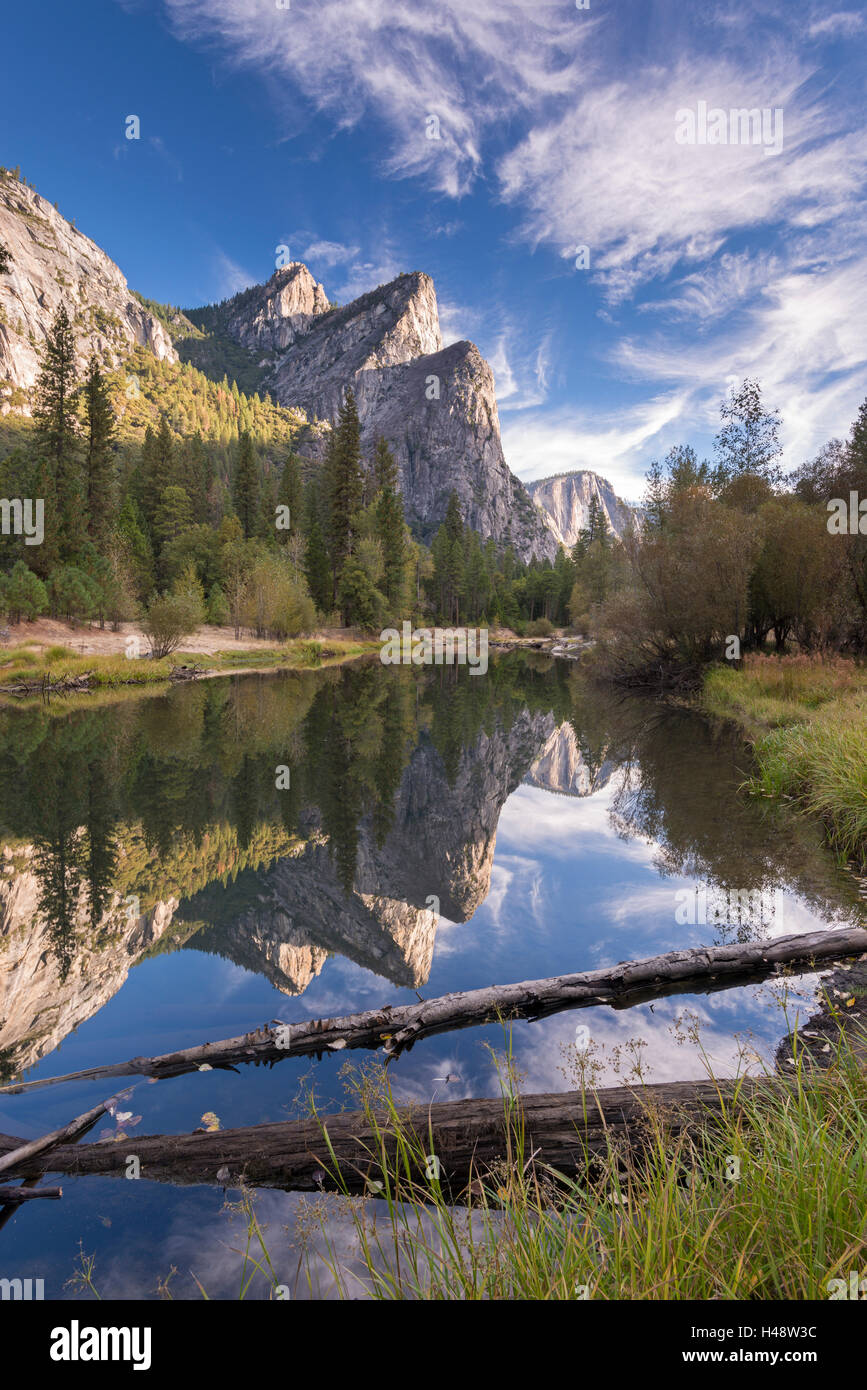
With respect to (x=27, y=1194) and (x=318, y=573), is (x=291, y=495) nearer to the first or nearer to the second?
(x=318, y=573)

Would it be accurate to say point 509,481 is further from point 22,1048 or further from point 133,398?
point 22,1048

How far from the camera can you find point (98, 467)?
44.2 m

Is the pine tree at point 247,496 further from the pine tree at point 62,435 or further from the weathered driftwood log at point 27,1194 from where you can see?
the weathered driftwood log at point 27,1194

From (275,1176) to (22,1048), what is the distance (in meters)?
2.61

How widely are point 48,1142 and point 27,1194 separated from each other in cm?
24

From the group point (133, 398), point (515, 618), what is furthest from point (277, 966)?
point (133, 398)

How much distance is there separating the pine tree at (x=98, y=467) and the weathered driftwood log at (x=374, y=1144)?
46.7m

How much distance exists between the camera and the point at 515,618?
310ft

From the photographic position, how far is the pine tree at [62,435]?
3969cm

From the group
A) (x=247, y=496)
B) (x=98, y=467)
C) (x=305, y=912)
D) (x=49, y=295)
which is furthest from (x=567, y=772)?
(x=49, y=295)

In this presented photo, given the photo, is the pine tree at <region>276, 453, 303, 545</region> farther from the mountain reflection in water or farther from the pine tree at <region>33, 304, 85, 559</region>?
the mountain reflection in water

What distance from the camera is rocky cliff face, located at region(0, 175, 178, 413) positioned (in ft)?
411

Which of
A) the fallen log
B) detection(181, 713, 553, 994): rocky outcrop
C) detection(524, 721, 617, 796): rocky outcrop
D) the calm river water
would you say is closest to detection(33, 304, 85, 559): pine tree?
the fallen log

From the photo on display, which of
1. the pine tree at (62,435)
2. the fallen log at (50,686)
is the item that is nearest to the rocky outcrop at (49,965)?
the fallen log at (50,686)
